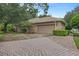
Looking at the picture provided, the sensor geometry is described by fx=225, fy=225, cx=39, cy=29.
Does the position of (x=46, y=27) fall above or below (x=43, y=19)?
below

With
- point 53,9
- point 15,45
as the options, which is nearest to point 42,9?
point 53,9

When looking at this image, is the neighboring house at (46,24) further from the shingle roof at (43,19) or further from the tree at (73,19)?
the tree at (73,19)

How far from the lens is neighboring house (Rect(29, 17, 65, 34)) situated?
4.27 m

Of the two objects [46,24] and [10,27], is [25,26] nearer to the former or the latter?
[10,27]

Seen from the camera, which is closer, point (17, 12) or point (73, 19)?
point (73, 19)

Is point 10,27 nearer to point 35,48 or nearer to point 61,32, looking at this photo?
point 35,48

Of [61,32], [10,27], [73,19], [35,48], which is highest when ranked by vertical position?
[73,19]

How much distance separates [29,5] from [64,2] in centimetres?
66

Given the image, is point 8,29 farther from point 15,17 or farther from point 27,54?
point 27,54

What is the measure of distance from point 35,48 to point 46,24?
0.52 m

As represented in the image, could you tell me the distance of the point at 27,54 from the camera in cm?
418

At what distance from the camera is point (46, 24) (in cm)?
438

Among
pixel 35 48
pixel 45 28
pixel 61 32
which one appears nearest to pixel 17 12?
pixel 45 28

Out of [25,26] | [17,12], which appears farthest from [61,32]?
Result: [17,12]
